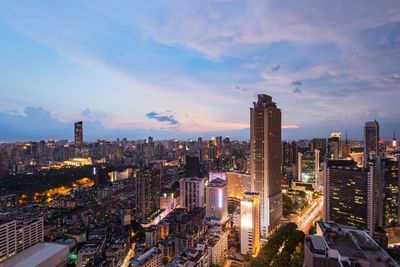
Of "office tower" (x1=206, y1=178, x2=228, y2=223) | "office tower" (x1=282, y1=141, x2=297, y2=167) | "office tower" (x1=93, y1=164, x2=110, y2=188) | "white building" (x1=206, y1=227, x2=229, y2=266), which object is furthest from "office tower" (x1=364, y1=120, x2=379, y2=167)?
"office tower" (x1=93, y1=164, x2=110, y2=188)

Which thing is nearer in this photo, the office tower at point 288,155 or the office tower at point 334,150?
the office tower at point 288,155

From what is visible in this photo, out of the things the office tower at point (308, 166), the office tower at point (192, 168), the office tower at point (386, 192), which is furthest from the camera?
the office tower at point (308, 166)

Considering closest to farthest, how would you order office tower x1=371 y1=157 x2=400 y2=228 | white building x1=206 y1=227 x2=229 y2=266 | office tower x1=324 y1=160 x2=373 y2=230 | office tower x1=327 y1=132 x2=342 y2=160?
white building x1=206 y1=227 x2=229 y2=266, office tower x1=324 y1=160 x2=373 y2=230, office tower x1=371 y1=157 x2=400 y2=228, office tower x1=327 y1=132 x2=342 y2=160

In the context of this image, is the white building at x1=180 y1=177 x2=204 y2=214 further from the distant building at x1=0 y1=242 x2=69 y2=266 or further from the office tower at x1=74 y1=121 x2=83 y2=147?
the office tower at x1=74 y1=121 x2=83 y2=147

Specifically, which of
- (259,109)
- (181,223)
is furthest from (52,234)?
(259,109)

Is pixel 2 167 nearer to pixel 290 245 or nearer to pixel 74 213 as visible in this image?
pixel 74 213

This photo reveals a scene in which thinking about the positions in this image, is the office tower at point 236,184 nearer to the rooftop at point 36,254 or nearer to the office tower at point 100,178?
the office tower at point 100,178

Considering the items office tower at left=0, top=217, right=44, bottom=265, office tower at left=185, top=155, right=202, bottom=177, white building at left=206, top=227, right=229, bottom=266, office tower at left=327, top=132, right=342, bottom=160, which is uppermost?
office tower at left=327, top=132, right=342, bottom=160

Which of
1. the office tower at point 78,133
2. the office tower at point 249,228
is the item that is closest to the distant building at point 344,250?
the office tower at point 249,228
